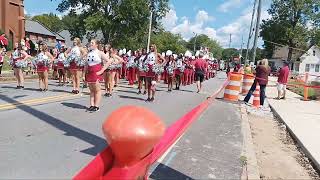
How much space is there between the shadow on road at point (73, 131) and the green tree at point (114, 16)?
127 ft

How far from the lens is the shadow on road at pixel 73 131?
24.4 feet

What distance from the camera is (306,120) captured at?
1468cm

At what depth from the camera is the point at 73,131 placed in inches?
344

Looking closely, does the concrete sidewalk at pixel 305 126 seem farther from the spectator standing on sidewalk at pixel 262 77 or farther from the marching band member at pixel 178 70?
the marching band member at pixel 178 70

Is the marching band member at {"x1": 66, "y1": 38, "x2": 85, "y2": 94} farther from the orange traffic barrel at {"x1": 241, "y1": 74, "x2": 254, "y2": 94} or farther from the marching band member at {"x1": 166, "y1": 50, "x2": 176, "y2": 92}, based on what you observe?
the orange traffic barrel at {"x1": 241, "y1": 74, "x2": 254, "y2": 94}

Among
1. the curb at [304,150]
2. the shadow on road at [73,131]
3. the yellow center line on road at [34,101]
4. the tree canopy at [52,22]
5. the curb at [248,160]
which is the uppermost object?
the tree canopy at [52,22]

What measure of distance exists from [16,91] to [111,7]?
1456 inches

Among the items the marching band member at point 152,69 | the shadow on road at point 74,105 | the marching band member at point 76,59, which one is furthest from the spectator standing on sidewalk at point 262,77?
the shadow on road at point 74,105

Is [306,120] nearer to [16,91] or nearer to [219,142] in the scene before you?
[219,142]

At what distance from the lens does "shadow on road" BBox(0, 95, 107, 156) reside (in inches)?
293

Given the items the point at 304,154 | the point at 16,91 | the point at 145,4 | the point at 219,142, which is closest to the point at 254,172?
the point at 219,142

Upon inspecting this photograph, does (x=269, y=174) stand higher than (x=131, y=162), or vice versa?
(x=131, y=162)

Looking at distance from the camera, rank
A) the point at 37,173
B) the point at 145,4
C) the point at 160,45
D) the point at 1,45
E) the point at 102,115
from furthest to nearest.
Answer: the point at 160,45
the point at 145,4
the point at 1,45
the point at 102,115
the point at 37,173

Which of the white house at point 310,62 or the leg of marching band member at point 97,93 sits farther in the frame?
the white house at point 310,62
